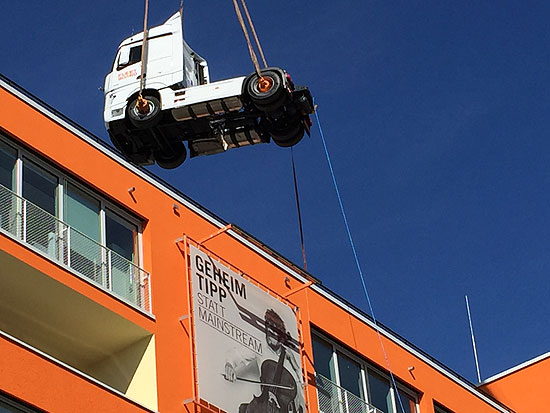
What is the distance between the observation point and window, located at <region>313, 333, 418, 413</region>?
29.8m

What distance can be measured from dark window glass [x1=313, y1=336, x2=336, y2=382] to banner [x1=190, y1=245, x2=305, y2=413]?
101 centimetres

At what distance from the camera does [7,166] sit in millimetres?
24859

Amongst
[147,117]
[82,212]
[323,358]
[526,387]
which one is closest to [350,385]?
[323,358]

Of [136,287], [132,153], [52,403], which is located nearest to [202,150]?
[132,153]

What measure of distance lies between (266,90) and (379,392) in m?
8.23

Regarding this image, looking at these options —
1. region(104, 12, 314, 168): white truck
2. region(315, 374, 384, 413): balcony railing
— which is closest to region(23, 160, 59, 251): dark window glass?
region(104, 12, 314, 168): white truck

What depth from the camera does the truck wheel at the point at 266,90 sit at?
88.6ft

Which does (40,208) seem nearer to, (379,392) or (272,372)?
(272,372)

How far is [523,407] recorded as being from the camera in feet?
123

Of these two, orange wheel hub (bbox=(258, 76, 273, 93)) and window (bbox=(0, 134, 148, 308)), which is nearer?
window (bbox=(0, 134, 148, 308))

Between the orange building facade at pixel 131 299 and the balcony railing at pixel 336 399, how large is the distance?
4 cm

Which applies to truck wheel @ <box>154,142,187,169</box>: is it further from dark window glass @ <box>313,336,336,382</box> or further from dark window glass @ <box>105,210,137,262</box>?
dark window glass @ <box>313,336,336,382</box>

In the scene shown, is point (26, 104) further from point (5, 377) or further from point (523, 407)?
point (523, 407)

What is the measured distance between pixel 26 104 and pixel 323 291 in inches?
352
